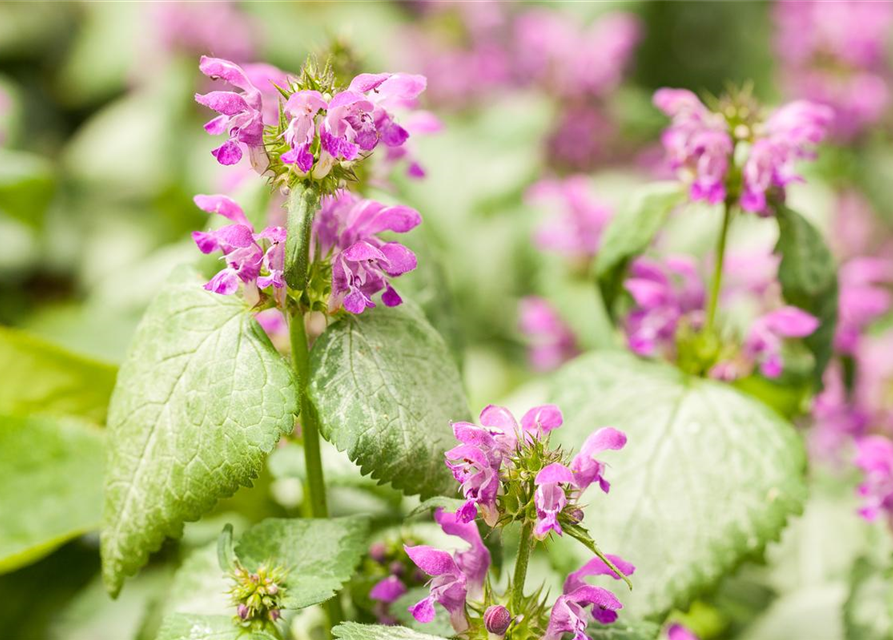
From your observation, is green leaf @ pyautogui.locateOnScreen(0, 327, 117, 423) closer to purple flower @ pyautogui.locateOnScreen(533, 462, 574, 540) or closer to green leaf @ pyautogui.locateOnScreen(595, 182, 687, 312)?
green leaf @ pyautogui.locateOnScreen(595, 182, 687, 312)

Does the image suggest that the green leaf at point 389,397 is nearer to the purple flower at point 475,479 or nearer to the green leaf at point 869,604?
the purple flower at point 475,479

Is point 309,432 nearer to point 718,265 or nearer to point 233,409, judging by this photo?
point 233,409

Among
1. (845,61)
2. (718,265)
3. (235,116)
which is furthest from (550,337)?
(845,61)

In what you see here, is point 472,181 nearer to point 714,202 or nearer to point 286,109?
point 714,202

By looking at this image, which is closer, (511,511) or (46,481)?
(511,511)

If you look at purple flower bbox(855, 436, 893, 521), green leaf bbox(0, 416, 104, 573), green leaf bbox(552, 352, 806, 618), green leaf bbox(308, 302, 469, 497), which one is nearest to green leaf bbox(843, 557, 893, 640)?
purple flower bbox(855, 436, 893, 521)

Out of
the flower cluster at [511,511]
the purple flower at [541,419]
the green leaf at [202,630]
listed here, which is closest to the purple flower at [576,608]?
the flower cluster at [511,511]
